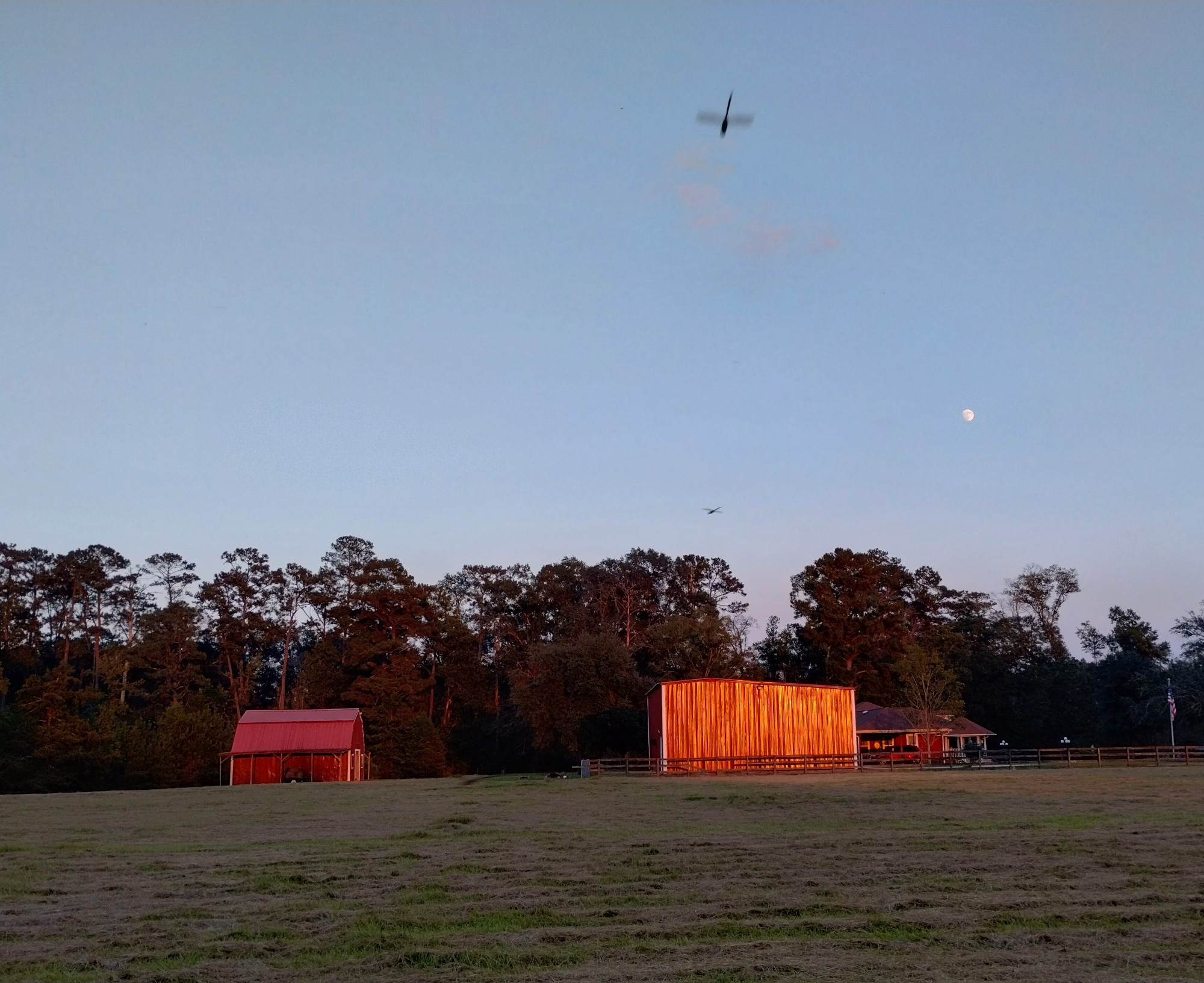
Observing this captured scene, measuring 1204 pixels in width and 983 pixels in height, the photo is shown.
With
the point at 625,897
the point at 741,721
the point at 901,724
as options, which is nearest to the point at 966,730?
the point at 901,724

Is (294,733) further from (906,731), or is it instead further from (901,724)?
(901,724)

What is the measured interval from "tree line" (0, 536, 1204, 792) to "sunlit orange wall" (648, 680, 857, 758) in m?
8.95

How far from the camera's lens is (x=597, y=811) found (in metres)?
26.8

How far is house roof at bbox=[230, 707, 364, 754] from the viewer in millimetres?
61812

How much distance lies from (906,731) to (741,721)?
49.4ft

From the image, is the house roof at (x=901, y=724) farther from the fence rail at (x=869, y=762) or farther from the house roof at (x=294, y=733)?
the house roof at (x=294, y=733)

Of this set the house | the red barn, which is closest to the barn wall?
the red barn

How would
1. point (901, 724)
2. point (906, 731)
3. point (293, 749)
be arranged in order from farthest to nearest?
1. point (901, 724)
2. point (906, 731)
3. point (293, 749)

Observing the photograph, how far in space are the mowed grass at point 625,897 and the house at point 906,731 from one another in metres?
43.0

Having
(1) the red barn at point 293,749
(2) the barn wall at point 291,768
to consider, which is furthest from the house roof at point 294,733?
(2) the barn wall at point 291,768

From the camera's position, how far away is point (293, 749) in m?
61.8

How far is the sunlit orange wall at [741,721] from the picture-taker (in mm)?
54531

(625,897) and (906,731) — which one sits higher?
(625,897)

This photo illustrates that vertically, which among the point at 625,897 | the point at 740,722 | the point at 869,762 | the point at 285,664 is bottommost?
the point at 869,762
